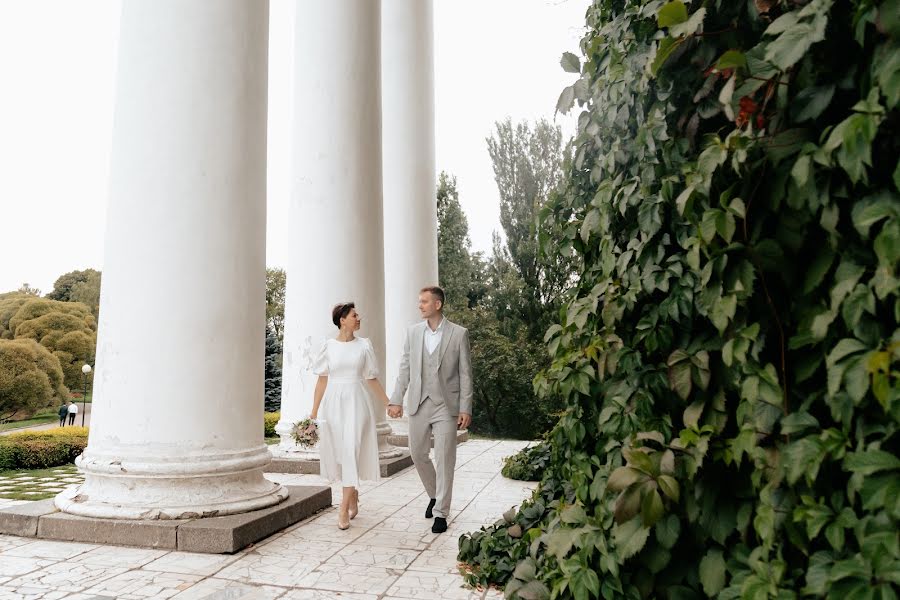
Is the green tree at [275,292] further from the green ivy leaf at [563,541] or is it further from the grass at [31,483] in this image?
the green ivy leaf at [563,541]

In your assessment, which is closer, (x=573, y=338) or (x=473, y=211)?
(x=573, y=338)

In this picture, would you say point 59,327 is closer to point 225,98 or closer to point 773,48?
point 225,98

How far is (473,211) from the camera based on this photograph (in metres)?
133

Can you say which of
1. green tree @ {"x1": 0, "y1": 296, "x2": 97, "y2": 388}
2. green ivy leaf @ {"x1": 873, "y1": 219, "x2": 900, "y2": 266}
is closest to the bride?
green ivy leaf @ {"x1": 873, "y1": 219, "x2": 900, "y2": 266}

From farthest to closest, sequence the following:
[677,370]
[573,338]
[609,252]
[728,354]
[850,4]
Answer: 1. [573,338]
2. [609,252]
3. [677,370]
4. [728,354]
5. [850,4]

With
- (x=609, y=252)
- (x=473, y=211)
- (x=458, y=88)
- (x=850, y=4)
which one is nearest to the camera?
(x=850, y=4)

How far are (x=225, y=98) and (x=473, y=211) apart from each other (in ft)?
377

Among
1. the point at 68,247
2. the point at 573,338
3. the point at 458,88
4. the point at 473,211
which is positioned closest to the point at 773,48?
the point at 573,338

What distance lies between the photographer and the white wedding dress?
21.1 m

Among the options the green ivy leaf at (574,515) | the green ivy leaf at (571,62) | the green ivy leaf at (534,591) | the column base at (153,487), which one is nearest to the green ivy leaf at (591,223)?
the green ivy leaf at (571,62)

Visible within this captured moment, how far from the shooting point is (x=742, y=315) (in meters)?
7.93

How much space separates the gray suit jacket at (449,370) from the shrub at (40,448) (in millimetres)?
31350

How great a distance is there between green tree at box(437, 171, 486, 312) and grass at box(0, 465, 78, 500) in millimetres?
77031

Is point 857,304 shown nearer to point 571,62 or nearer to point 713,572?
point 713,572
